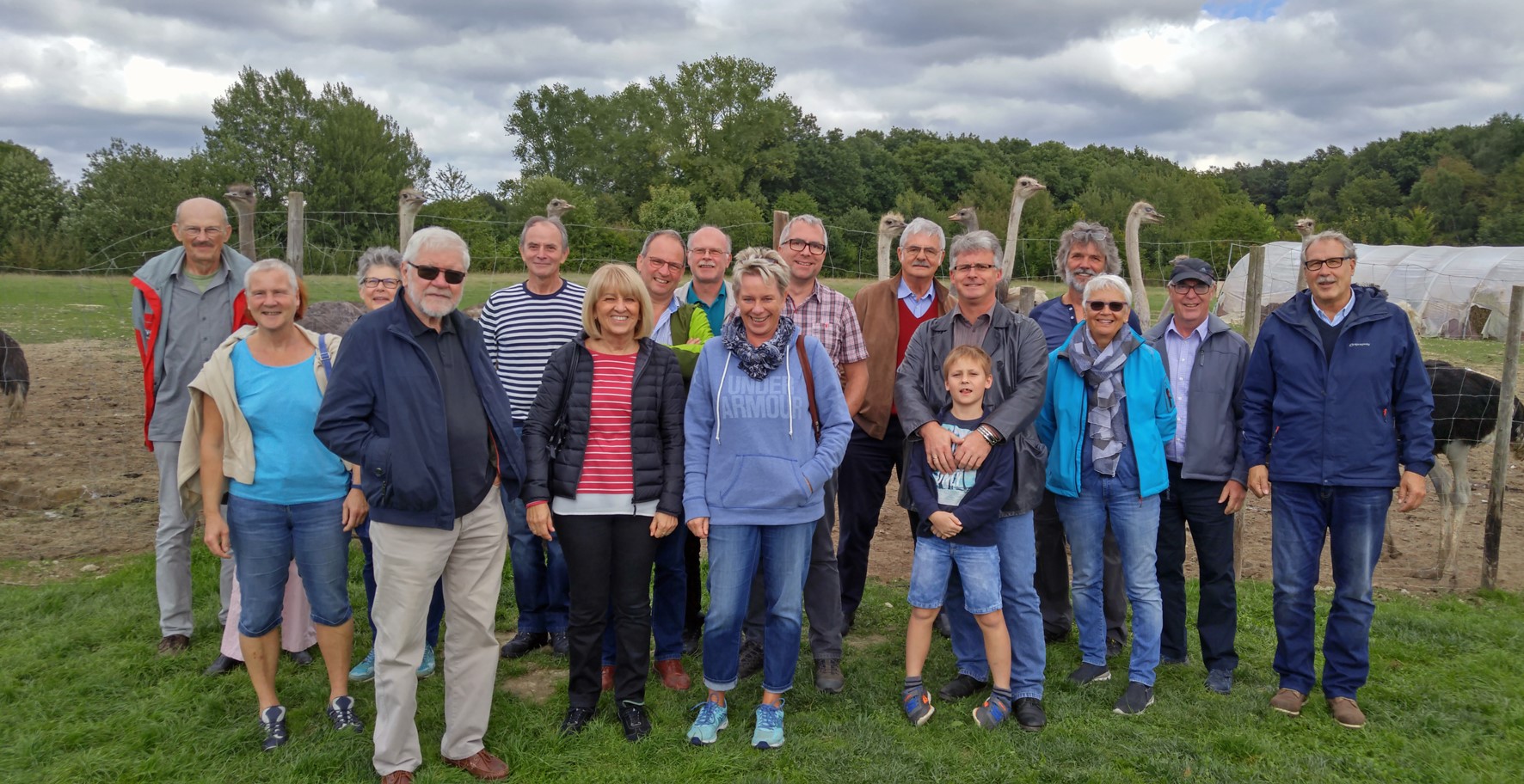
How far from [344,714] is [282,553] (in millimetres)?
741

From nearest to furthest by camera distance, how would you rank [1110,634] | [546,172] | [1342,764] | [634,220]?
[1342,764], [1110,634], [634,220], [546,172]

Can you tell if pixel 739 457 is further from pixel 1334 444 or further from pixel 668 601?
pixel 1334 444

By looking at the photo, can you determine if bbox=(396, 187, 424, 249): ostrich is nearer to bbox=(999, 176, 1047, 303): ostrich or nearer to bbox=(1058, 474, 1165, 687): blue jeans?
bbox=(999, 176, 1047, 303): ostrich

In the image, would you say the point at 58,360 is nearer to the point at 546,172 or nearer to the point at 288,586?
the point at 288,586

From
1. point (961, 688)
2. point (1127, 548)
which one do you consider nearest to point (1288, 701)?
point (1127, 548)

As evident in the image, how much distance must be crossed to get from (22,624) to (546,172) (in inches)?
2229

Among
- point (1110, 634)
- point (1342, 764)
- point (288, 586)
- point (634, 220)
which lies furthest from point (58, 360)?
point (634, 220)

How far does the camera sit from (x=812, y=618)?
14.2 ft

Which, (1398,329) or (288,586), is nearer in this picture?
(1398,329)

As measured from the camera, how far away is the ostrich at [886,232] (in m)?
6.82

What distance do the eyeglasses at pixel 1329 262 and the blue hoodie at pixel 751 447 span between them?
2231mm

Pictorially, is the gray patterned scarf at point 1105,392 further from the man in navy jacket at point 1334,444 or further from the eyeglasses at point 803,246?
the eyeglasses at point 803,246

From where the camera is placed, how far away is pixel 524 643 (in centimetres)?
483

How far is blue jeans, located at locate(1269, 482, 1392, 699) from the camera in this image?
400cm
